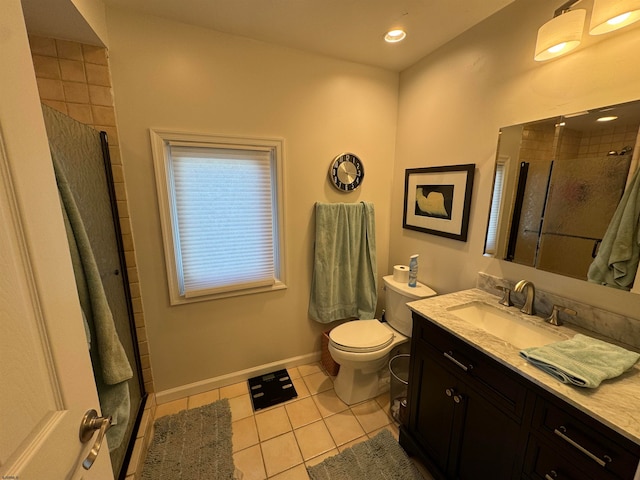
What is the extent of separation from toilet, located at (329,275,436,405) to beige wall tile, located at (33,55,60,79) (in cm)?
218

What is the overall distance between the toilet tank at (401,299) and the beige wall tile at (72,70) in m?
2.26

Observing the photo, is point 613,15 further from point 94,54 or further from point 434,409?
point 94,54

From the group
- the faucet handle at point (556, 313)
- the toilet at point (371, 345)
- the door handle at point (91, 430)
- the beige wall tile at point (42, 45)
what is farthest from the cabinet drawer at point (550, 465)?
the beige wall tile at point (42, 45)

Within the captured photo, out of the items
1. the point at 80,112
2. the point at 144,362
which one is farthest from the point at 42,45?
the point at 144,362

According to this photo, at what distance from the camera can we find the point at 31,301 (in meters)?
0.49

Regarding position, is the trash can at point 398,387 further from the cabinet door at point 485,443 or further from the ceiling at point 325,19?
the ceiling at point 325,19

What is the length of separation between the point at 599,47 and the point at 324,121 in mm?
1441

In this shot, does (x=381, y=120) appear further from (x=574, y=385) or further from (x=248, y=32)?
(x=574, y=385)

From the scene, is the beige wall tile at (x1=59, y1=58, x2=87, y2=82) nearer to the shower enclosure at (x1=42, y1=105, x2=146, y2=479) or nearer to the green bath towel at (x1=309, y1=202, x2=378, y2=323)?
the shower enclosure at (x1=42, y1=105, x2=146, y2=479)

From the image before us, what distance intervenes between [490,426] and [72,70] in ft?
8.54

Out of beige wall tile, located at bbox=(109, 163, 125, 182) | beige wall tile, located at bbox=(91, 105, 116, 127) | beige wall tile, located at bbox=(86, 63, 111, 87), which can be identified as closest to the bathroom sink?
beige wall tile, located at bbox=(109, 163, 125, 182)

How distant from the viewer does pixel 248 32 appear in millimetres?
1653

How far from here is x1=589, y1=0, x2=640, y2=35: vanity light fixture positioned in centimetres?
93

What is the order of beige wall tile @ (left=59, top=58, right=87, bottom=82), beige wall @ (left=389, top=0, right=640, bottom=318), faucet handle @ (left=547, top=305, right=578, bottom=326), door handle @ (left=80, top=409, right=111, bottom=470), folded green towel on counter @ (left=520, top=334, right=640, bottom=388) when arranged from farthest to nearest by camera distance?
beige wall tile @ (left=59, top=58, right=87, bottom=82) → faucet handle @ (left=547, top=305, right=578, bottom=326) → beige wall @ (left=389, top=0, right=640, bottom=318) → folded green towel on counter @ (left=520, top=334, right=640, bottom=388) → door handle @ (left=80, top=409, right=111, bottom=470)
